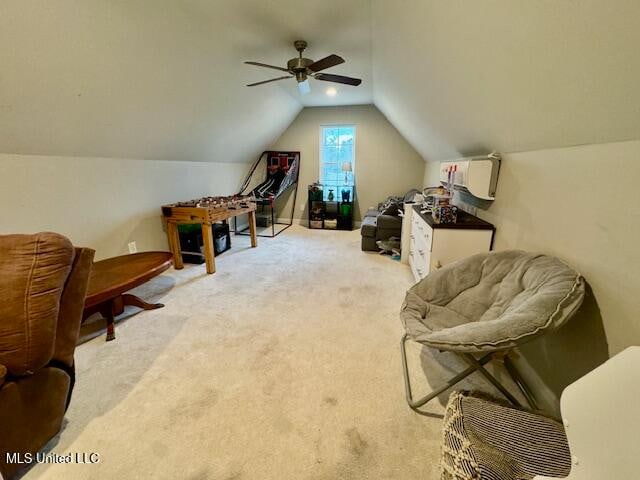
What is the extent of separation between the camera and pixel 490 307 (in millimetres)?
1597

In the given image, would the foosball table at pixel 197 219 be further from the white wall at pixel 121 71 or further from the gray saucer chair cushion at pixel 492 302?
the gray saucer chair cushion at pixel 492 302

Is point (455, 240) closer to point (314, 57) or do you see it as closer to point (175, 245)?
point (314, 57)

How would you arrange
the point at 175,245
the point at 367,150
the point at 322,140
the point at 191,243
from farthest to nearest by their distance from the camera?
the point at 322,140, the point at 367,150, the point at 191,243, the point at 175,245

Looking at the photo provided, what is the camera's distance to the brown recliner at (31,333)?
1.07m

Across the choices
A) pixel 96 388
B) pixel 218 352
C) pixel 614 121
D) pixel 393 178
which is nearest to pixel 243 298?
pixel 218 352

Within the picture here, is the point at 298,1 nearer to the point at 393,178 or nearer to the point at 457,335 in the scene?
the point at 457,335

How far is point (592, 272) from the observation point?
123 centimetres

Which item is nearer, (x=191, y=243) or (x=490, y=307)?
(x=490, y=307)

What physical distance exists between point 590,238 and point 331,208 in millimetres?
4892

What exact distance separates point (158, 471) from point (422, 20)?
115 inches

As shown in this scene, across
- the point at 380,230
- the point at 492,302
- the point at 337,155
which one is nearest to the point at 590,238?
the point at 492,302

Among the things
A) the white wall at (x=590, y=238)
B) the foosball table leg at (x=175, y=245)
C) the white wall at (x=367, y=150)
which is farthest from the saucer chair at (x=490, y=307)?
the white wall at (x=367, y=150)

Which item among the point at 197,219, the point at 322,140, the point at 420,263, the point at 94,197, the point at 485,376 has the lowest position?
the point at 485,376

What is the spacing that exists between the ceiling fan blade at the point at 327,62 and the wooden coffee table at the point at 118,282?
2.39m
